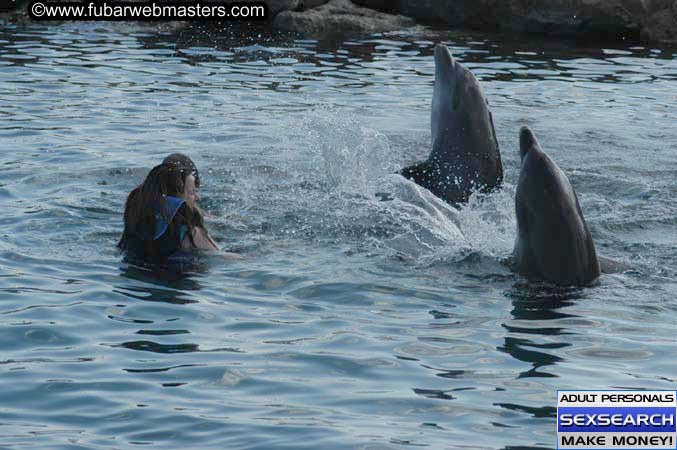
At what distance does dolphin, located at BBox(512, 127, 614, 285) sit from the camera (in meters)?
7.39

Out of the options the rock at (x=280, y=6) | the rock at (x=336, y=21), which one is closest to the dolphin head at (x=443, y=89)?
the rock at (x=336, y=21)

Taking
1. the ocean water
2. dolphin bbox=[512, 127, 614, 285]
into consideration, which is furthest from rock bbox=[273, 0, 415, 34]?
dolphin bbox=[512, 127, 614, 285]

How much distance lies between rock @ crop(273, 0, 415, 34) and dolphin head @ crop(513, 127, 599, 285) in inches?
546

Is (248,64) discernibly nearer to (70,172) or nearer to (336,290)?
(70,172)

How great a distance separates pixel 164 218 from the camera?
7938 millimetres

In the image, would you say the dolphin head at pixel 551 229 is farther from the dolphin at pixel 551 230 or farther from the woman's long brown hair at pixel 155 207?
the woman's long brown hair at pixel 155 207

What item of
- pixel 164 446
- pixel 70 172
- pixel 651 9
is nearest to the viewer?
pixel 164 446

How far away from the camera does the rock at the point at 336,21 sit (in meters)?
21.1

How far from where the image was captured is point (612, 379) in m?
5.84

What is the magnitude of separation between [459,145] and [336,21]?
11.8m

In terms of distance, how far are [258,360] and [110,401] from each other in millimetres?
861

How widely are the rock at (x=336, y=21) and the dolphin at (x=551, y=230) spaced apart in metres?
13.9

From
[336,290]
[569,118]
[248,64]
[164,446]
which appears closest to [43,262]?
[336,290]

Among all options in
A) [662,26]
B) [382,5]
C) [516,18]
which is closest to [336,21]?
[382,5]
